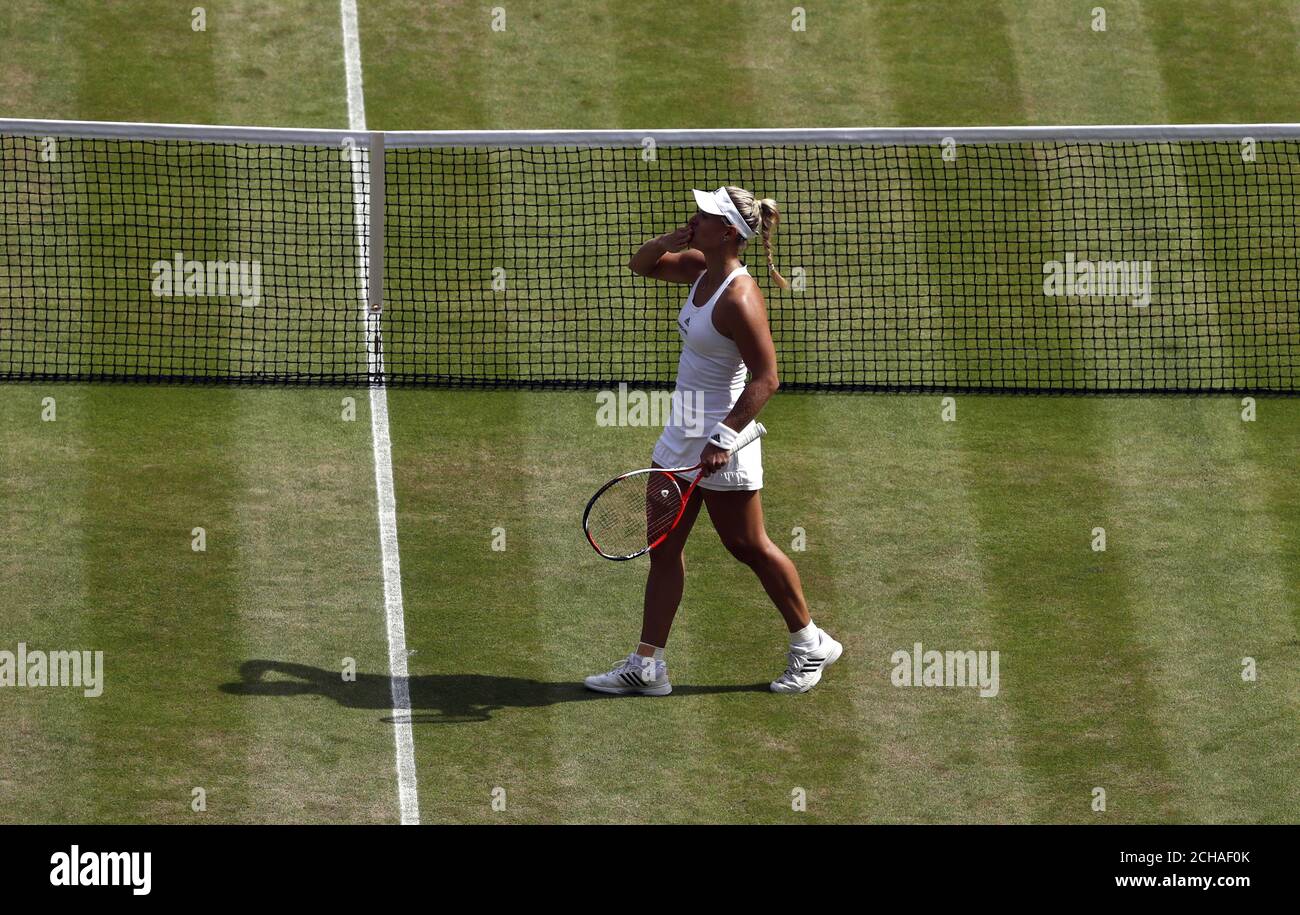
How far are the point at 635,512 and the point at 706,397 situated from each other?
0.84 metres

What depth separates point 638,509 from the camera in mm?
11102

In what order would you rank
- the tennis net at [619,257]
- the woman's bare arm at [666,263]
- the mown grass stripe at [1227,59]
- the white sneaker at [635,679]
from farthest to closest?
the mown grass stripe at [1227,59] → the tennis net at [619,257] → the woman's bare arm at [666,263] → the white sneaker at [635,679]

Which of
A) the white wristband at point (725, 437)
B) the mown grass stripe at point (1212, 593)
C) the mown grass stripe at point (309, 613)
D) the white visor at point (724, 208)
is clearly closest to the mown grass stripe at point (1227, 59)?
the mown grass stripe at point (1212, 593)

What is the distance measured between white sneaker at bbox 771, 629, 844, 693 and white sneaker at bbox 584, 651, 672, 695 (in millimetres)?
649

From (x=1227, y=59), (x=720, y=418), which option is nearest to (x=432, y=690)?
(x=720, y=418)

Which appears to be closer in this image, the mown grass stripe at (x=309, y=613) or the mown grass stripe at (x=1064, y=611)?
the mown grass stripe at (x=309, y=613)

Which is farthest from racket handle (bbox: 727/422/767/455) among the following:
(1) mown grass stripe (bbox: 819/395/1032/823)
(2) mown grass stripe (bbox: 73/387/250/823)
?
(2) mown grass stripe (bbox: 73/387/250/823)

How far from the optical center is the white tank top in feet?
34.8

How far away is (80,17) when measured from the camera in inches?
744

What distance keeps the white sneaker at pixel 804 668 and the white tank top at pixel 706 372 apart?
4.73 ft

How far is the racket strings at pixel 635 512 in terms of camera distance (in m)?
10.7

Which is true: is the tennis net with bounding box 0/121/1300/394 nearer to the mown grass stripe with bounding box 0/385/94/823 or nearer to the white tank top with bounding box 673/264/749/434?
the mown grass stripe with bounding box 0/385/94/823

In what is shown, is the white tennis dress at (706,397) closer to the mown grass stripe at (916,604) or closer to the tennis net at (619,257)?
the mown grass stripe at (916,604)

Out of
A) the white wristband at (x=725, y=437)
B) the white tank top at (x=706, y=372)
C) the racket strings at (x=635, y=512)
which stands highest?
the white tank top at (x=706, y=372)
